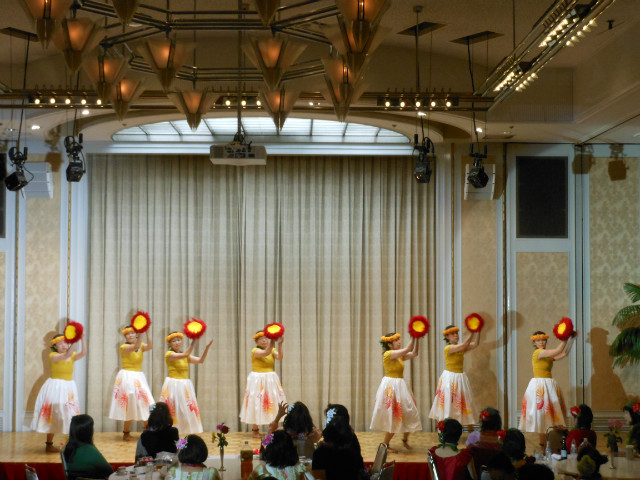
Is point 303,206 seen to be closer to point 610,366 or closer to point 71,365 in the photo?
point 71,365

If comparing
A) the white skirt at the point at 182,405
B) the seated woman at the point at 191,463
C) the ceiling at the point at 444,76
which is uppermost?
the ceiling at the point at 444,76

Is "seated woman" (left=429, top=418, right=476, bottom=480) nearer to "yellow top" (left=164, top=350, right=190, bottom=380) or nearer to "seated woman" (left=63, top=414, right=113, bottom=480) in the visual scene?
"seated woman" (left=63, top=414, right=113, bottom=480)

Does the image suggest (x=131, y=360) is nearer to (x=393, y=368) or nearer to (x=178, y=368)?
(x=178, y=368)

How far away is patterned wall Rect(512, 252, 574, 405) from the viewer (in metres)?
10.5

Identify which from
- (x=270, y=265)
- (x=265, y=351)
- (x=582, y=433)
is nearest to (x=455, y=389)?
(x=265, y=351)

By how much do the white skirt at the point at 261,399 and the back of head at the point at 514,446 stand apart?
14.3 ft

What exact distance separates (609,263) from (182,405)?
221 inches

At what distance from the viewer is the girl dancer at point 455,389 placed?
31.6ft

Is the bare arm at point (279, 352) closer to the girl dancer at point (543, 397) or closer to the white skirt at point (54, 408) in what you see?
the white skirt at point (54, 408)

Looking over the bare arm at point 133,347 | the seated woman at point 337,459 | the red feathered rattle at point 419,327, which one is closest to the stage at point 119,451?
the bare arm at point 133,347

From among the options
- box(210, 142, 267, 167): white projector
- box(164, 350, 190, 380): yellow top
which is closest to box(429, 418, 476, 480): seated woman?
box(210, 142, 267, 167): white projector

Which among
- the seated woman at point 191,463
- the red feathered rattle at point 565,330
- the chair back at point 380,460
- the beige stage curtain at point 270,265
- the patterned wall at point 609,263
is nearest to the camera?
the seated woman at point 191,463

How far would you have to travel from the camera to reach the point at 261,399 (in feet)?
32.3

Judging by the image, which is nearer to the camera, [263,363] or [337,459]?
[337,459]
